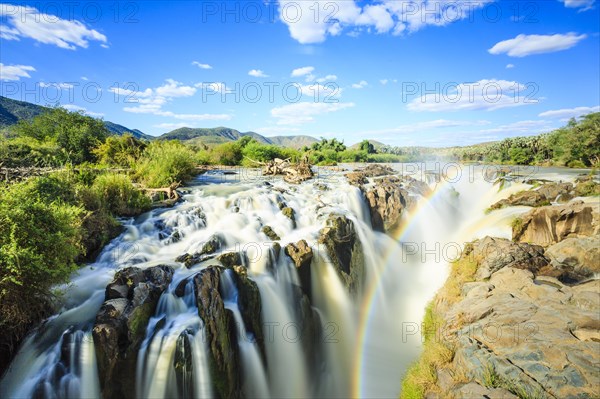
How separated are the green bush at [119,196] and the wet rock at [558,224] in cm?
1579

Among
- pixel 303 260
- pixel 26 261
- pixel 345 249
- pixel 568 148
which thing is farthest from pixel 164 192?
pixel 568 148

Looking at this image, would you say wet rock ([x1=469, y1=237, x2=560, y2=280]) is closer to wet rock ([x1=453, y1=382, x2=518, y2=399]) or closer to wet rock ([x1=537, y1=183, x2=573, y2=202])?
wet rock ([x1=453, y1=382, x2=518, y2=399])

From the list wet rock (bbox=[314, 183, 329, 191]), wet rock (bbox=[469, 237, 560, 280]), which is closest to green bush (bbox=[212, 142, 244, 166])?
wet rock (bbox=[314, 183, 329, 191])

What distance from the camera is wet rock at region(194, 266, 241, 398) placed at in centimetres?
610

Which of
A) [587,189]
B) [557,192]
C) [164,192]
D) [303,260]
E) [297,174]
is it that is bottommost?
[303,260]

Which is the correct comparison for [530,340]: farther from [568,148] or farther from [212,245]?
[568,148]

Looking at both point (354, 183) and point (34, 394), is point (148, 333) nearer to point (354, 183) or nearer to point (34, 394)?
point (34, 394)

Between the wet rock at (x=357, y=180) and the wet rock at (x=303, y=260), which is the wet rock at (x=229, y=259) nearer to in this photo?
the wet rock at (x=303, y=260)

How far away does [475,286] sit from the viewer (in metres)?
9.48

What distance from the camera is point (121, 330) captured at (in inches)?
215

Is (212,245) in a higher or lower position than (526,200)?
lower

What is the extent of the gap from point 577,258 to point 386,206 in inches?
330

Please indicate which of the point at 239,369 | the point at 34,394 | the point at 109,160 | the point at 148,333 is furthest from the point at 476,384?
the point at 109,160

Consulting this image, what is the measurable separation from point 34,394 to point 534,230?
16.4 metres
